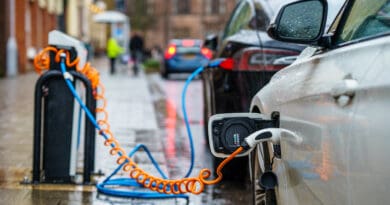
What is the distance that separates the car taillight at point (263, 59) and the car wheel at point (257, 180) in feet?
5.60

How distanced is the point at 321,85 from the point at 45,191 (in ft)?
12.5

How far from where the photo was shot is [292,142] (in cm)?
390

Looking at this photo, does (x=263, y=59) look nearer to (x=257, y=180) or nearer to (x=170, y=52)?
(x=257, y=180)

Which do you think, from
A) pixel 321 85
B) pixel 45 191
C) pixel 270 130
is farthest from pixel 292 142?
pixel 45 191

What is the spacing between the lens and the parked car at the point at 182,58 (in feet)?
97.8

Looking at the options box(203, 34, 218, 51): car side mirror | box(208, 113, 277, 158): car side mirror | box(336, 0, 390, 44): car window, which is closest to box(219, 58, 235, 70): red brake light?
box(203, 34, 218, 51): car side mirror

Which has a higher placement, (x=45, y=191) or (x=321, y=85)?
(x=321, y=85)

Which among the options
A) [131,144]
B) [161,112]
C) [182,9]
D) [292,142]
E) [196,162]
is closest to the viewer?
[292,142]

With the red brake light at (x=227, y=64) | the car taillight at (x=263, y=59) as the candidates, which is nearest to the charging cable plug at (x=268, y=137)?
the car taillight at (x=263, y=59)

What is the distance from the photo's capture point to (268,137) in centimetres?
407

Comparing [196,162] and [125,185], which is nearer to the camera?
[125,185]

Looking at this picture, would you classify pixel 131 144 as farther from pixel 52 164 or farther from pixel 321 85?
pixel 321 85

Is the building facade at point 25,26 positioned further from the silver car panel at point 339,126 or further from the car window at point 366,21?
the car window at point 366,21

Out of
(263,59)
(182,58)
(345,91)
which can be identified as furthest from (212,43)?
(182,58)
